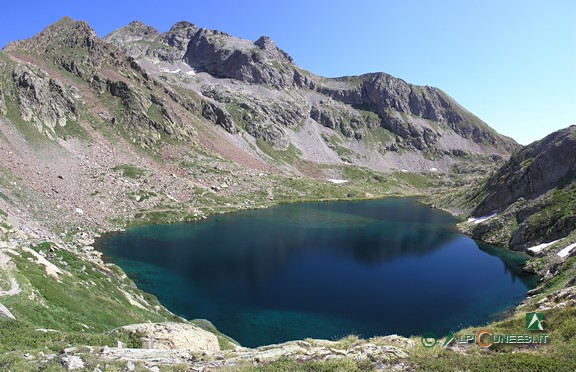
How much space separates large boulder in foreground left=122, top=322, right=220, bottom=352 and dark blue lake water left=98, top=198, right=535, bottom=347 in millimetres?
15872

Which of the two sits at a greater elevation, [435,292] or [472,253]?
[472,253]

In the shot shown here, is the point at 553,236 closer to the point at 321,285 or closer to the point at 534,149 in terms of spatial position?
the point at 321,285

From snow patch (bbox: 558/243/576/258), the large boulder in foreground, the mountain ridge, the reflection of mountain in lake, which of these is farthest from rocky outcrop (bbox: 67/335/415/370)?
snow patch (bbox: 558/243/576/258)

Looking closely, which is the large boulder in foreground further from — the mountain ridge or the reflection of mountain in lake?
the reflection of mountain in lake

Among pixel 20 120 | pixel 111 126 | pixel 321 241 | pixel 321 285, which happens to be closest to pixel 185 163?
pixel 111 126

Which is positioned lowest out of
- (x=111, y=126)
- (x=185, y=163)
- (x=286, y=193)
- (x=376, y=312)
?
(x=376, y=312)

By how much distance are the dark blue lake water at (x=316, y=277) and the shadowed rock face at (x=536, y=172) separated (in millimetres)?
20949

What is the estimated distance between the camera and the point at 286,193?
155m

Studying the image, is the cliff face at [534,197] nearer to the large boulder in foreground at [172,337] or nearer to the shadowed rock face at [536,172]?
the shadowed rock face at [536,172]

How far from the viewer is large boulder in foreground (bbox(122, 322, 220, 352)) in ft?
63.3

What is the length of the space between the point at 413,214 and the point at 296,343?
126m
